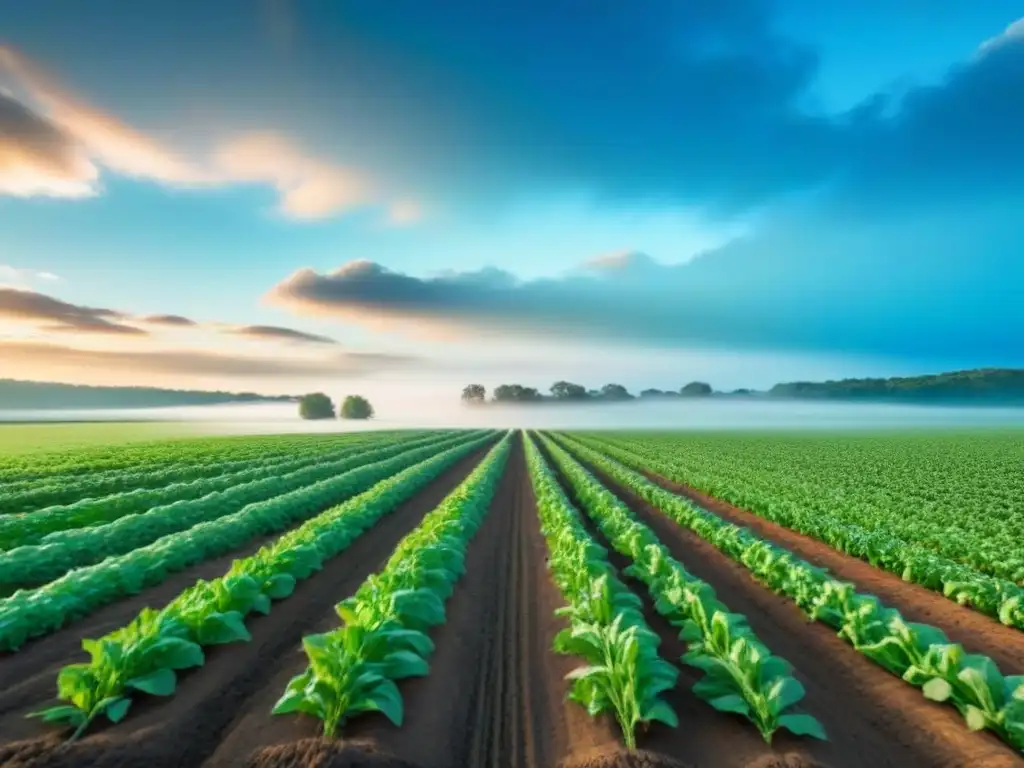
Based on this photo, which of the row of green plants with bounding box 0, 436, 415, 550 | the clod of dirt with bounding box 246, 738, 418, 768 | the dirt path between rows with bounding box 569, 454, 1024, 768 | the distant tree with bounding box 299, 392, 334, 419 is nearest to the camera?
the clod of dirt with bounding box 246, 738, 418, 768

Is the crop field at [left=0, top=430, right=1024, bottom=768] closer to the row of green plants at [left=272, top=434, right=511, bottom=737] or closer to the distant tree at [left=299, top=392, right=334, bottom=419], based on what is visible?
the row of green plants at [left=272, top=434, right=511, bottom=737]

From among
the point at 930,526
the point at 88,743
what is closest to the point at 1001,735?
the point at 88,743

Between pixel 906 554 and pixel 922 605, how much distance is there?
2.02 meters

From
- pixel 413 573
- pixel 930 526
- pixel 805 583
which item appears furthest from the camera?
pixel 930 526

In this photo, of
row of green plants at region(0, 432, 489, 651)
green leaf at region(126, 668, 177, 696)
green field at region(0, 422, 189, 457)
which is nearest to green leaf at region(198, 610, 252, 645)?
green leaf at region(126, 668, 177, 696)

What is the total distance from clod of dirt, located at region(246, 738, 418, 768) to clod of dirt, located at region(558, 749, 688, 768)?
5.03ft

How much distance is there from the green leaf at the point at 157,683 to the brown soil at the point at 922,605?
10.3 m

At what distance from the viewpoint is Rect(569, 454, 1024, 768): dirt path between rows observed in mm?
5148

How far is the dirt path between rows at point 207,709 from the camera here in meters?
4.75

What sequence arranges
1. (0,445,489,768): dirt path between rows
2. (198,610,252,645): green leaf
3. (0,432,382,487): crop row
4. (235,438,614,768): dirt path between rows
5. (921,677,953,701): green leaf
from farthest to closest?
(0,432,382,487): crop row < (198,610,252,645): green leaf < (921,677,953,701): green leaf < (235,438,614,768): dirt path between rows < (0,445,489,768): dirt path between rows

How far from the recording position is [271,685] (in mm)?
6465

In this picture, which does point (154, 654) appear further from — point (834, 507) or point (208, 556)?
point (834, 507)

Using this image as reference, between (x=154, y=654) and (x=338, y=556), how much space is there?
704 cm

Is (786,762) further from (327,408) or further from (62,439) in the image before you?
(327,408)
